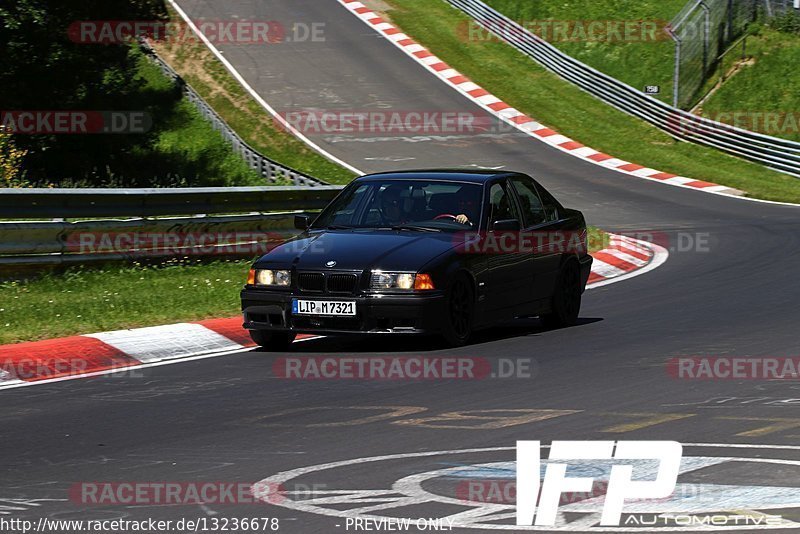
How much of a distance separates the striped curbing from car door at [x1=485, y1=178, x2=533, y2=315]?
60.3 feet

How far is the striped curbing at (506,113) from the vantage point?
3192cm

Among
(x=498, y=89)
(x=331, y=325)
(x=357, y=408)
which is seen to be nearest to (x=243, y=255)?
(x=331, y=325)

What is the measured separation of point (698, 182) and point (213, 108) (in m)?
13.0

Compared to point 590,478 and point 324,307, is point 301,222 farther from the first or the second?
point 590,478

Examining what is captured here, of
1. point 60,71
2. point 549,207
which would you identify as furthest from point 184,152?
point 549,207

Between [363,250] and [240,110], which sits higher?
[240,110]

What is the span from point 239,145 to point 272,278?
20.6 meters

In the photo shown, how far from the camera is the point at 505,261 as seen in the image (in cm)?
1207

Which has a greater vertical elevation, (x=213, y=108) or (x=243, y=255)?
(x=213, y=108)

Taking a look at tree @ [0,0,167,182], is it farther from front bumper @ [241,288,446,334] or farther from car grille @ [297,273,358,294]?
car grille @ [297,273,358,294]

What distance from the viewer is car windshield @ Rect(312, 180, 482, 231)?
39.0 feet

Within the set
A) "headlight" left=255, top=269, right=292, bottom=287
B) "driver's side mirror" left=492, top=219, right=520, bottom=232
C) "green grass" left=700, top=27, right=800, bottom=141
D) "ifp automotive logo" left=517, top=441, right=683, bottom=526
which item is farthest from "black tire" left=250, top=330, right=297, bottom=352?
"green grass" left=700, top=27, right=800, bottom=141

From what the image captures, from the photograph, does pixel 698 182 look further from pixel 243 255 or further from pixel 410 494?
pixel 410 494

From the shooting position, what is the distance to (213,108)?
1443 inches
